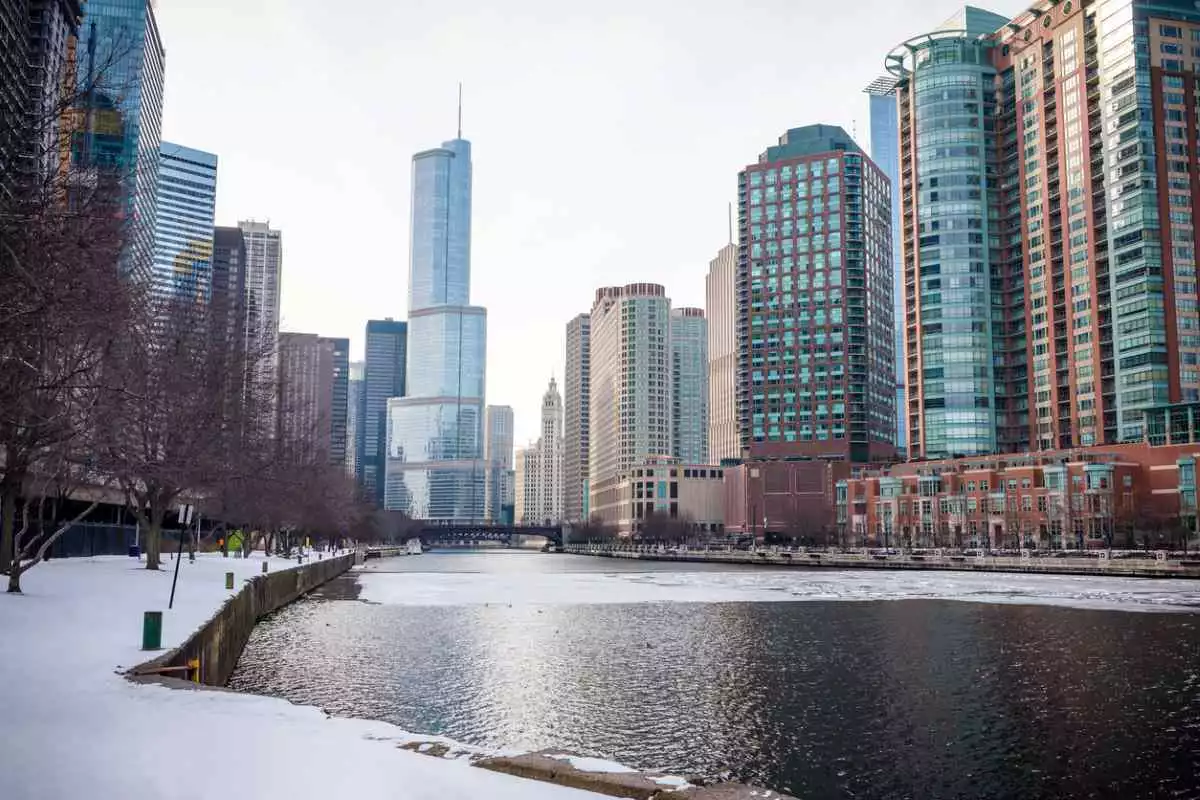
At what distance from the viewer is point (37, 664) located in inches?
842

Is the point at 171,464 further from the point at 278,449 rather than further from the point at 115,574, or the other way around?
the point at 278,449

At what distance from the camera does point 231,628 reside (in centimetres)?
3756

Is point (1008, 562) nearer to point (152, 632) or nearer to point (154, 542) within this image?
point (154, 542)

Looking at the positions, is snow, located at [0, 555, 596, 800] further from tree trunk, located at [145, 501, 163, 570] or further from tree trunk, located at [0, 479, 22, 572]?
tree trunk, located at [145, 501, 163, 570]

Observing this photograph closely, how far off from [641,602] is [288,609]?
24.4 m

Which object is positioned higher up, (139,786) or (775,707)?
(139,786)

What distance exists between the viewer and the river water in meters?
23.0

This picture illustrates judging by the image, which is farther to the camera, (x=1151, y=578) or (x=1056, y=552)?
(x=1056, y=552)

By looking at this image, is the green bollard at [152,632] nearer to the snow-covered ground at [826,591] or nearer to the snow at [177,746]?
the snow at [177,746]

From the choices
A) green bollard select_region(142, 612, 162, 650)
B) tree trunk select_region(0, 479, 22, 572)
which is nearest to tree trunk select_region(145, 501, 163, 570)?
tree trunk select_region(0, 479, 22, 572)

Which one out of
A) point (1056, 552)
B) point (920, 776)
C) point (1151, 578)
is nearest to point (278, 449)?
point (920, 776)

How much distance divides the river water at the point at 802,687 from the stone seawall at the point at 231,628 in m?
1.10

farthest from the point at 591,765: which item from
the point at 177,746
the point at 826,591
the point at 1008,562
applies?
the point at 1008,562

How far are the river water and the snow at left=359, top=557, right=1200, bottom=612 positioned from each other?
6338 millimetres
